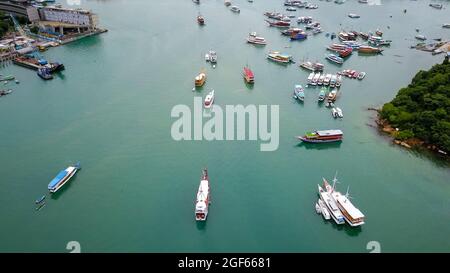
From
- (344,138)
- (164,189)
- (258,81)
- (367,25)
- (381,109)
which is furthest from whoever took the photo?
(367,25)

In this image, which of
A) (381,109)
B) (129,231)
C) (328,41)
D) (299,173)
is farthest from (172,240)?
(328,41)

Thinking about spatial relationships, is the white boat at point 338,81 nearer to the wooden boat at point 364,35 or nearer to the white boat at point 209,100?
the white boat at point 209,100

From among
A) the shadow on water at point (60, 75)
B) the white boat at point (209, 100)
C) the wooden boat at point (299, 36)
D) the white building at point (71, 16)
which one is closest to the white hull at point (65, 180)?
the white boat at point (209, 100)

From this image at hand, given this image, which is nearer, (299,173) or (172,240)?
(172,240)

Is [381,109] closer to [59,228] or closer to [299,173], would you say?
[299,173]

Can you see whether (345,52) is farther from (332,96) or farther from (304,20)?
(304,20)

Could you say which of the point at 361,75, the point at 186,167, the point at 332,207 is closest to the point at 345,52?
the point at 361,75
